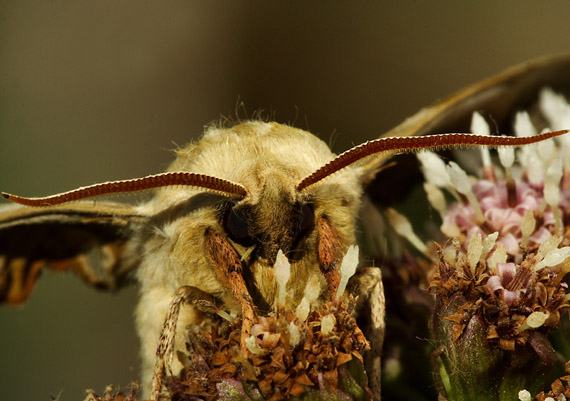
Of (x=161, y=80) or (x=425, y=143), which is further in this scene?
(x=161, y=80)

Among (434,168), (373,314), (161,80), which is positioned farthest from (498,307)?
(161,80)

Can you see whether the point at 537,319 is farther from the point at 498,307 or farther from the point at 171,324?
the point at 171,324

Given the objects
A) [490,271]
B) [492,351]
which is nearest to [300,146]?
[490,271]

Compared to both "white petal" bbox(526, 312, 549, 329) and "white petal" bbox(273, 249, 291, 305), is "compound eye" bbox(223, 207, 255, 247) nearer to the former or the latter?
"white petal" bbox(273, 249, 291, 305)

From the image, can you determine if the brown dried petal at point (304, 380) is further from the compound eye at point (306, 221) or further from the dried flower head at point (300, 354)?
the compound eye at point (306, 221)

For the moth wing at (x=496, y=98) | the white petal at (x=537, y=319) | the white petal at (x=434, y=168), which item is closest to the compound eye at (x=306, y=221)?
the white petal at (x=537, y=319)

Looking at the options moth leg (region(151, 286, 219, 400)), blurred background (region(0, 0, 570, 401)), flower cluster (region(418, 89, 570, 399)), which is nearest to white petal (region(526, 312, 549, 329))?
flower cluster (region(418, 89, 570, 399))

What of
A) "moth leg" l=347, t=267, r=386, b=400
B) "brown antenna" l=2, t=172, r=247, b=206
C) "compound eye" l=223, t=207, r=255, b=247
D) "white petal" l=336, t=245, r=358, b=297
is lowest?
"moth leg" l=347, t=267, r=386, b=400

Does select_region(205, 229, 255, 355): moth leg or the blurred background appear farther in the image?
the blurred background
